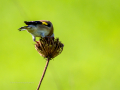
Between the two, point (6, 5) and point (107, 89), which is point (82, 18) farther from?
point (107, 89)

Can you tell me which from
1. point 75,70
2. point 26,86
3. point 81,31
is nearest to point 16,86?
point 26,86

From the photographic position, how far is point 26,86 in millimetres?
7879

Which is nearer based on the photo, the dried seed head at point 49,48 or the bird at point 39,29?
the dried seed head at point 49,48

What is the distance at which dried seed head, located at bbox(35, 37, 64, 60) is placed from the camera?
3719mm

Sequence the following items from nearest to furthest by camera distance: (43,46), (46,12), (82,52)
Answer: (43,46) < (82,52) < (46,12)

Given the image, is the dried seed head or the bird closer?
the dried seed head

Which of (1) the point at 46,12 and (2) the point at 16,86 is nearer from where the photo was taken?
(2) the point at 16,86

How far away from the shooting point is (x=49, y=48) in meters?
3.74

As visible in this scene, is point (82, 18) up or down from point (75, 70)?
up

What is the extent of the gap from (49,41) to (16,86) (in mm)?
4272

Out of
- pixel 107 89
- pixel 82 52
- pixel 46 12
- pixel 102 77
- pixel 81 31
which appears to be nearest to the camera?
pixel 107 89

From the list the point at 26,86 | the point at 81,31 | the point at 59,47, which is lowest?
the point at 26,86

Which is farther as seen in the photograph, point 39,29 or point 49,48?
point 39,29

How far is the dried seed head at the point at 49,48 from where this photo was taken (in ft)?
12.2
